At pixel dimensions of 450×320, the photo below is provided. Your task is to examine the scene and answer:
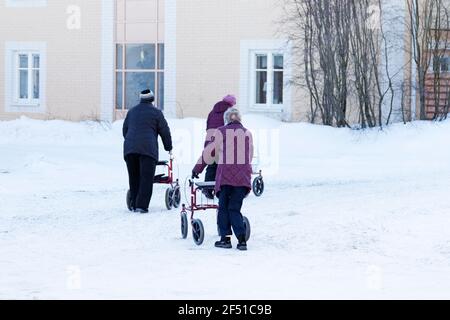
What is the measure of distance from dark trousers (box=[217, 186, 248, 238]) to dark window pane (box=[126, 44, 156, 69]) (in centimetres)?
1940

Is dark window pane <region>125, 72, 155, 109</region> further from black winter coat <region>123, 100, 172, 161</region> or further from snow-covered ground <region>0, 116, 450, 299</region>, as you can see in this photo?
black winter coat <region>123, 100, 172, 161</region>

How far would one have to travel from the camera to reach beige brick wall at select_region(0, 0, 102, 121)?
3131cm

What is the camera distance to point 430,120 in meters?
26.7

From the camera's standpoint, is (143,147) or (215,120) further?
(215,120)

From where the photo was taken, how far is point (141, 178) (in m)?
15.3

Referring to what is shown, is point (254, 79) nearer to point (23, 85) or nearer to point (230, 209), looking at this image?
point (23, 85)

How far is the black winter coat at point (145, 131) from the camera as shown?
15.4 m

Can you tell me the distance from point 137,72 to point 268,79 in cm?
397

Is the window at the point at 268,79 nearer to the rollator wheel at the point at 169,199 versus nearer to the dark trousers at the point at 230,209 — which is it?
the rollator wheel at the point at 169,199

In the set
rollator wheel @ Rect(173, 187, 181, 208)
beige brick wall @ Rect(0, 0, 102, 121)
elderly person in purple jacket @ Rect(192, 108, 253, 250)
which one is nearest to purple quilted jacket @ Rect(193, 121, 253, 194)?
elderly person in purple jacket @ Rect(192, 108, 253, 250)

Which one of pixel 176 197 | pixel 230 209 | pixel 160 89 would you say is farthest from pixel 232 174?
pixel 160 89

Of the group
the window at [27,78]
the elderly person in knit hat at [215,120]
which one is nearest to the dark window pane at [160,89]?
the window at [27,78]
